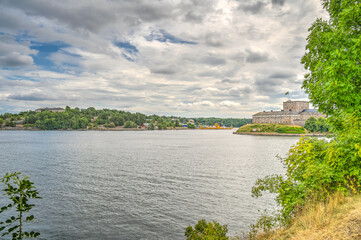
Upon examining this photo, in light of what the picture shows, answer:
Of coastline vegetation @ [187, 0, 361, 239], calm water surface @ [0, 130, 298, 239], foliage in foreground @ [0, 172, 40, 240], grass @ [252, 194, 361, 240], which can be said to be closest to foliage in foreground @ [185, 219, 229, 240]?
coastline vegetation @ [187, 0, 361, 239]

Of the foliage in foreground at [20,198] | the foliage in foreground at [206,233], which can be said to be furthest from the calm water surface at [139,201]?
the foliage in foreground at [20,198]

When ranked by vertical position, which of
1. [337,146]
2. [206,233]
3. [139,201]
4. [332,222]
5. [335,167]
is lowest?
[139,201]

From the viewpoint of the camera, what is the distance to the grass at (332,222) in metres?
9.23

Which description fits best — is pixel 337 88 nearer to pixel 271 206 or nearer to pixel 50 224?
pixel 271 206

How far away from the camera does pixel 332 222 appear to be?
10.3 metres

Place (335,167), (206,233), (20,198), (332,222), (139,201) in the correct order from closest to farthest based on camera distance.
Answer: (20,198) → (332,222) → (335,167) → (206,233) → (139,201)

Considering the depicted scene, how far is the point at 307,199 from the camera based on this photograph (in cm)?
1313

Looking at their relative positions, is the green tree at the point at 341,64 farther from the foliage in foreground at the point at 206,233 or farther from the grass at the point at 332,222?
the foliage in foreground at the point at 206,233

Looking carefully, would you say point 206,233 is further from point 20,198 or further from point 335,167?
point 20,198

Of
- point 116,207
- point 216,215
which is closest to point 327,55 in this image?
point 216,215

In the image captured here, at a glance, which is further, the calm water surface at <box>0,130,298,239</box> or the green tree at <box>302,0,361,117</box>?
the calm water surface at <box>0,130,298,239</box>

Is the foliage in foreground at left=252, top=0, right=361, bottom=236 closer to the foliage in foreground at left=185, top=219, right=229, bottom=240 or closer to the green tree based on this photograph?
the green tree

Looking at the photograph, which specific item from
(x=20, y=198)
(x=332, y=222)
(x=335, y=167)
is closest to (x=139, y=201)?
(x=335, y=167)

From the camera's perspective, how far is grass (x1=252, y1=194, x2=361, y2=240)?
9.23 meters
